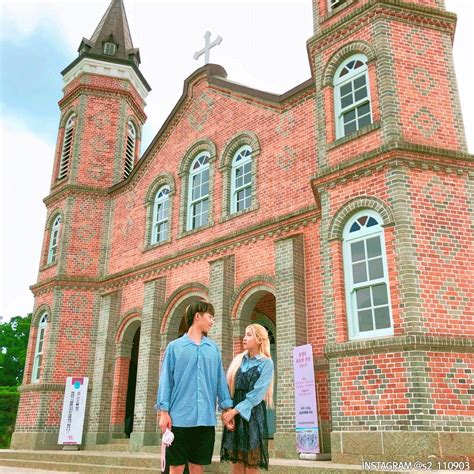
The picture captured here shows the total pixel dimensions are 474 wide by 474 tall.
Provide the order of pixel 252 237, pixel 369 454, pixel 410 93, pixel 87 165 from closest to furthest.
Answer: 1. pixel 369 454
2. pixel 410 93
3. pixel 252 237
4. pixel 87 165

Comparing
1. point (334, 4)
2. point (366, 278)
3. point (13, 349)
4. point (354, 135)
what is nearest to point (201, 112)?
point (334, 4)

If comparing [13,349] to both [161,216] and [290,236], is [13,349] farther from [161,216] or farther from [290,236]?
[290,236]

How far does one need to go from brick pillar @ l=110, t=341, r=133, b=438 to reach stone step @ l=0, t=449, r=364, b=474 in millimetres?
2423

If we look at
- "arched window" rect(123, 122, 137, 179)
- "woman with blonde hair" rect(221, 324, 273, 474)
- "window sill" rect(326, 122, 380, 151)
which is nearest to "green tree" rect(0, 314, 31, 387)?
"arched window" rect(123, 122, 137, 179)

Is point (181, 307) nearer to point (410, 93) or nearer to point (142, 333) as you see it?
point (142, 333)

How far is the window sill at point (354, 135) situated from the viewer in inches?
379

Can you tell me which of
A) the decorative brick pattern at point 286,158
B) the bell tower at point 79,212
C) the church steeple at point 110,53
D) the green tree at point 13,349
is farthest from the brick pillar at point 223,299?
the green tree at point 13,349

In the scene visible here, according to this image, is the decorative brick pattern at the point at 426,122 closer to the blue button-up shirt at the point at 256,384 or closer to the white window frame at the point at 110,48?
the blue button-up shirt at the point at 256,384

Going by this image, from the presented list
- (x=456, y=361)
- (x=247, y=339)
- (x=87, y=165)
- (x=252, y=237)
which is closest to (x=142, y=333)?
(x=252, y=237)

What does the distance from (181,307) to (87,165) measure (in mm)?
7231

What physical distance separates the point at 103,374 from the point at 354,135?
10.3 metres

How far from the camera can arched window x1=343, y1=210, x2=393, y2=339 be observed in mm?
8586

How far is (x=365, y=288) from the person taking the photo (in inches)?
352

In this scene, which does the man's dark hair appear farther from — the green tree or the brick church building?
the green tree
